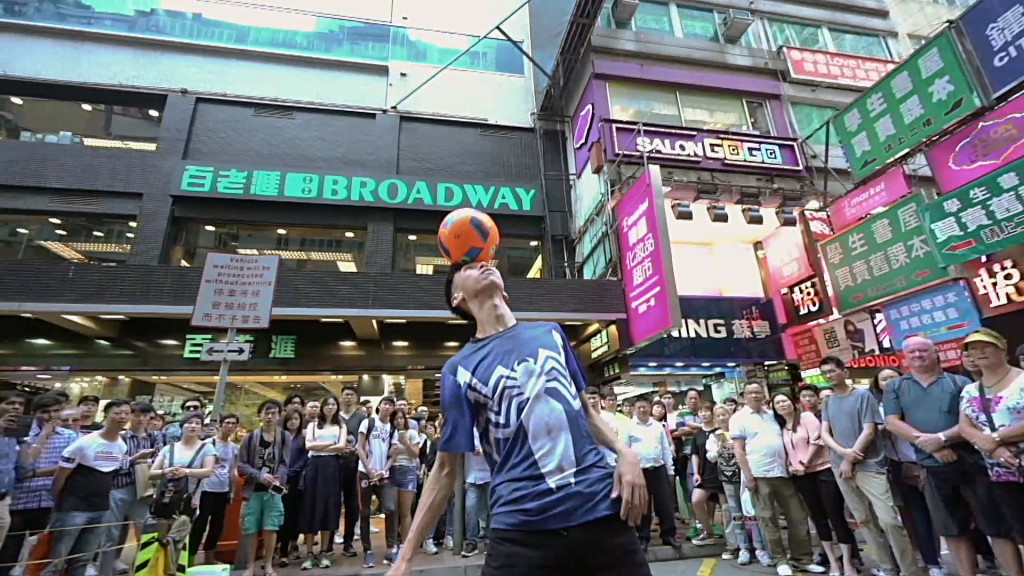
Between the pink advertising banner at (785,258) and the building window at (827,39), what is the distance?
23.5 ft

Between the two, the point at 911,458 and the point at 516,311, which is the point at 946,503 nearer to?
the point at 911,458

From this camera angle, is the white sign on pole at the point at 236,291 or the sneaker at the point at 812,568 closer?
the sneaker at the point at 812,568

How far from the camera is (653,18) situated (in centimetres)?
1341

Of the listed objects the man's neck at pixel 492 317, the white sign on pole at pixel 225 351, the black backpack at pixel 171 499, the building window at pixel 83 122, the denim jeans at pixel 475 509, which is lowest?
the denim jeans at pixel 475 509

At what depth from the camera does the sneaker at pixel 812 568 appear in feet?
15.5

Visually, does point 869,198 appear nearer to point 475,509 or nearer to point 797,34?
point 797,34

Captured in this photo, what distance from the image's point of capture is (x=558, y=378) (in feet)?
5.09

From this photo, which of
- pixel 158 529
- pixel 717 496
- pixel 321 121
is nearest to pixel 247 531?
pixel 158 529

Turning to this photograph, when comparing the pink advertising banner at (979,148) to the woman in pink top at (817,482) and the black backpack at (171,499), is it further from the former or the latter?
the black backpack at (171,499)

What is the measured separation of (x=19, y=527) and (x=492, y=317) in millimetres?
5810

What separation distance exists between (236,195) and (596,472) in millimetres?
11716

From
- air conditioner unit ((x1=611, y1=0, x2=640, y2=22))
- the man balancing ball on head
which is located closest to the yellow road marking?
the man balancing ball on head

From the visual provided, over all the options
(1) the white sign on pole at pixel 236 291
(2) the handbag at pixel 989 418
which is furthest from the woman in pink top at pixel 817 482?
(1) the white sign on pole at pixel 236 291

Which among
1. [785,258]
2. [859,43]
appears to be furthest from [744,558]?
[859,43]
